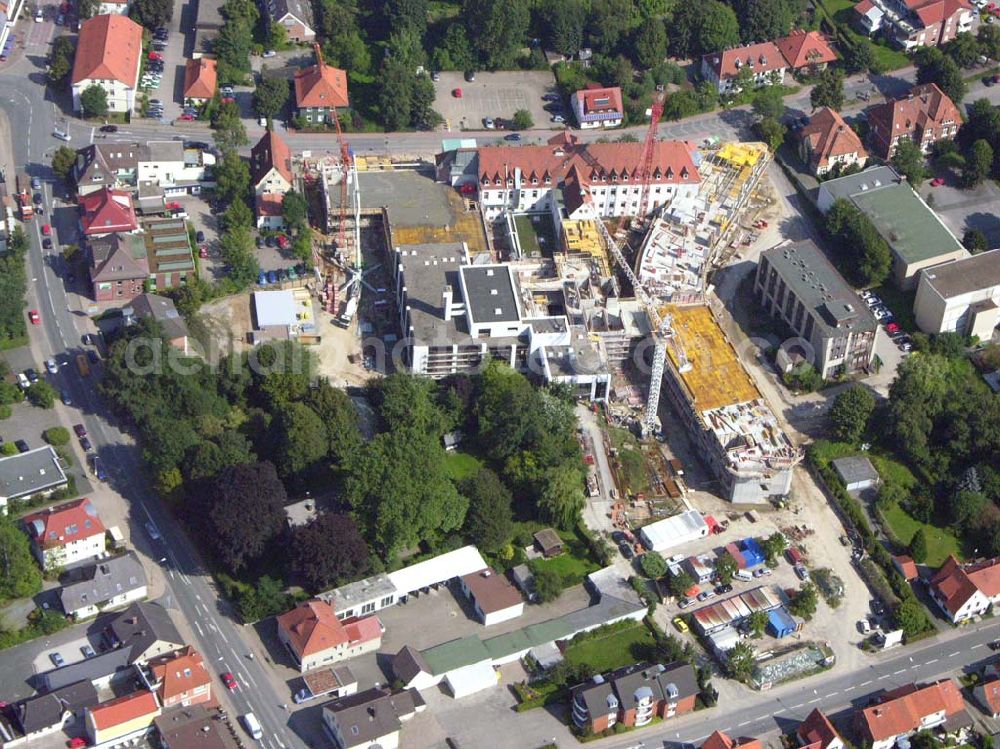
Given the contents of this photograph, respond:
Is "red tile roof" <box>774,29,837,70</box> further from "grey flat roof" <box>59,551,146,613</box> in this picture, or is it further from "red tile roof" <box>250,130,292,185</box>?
"grey flat roof" <box>59,551,146,613</box>

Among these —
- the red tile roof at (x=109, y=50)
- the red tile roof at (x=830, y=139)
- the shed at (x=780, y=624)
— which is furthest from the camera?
the red tile roof at (x=109, y=50)

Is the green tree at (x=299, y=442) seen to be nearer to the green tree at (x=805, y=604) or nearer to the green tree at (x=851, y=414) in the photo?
the green tree at (x=805, y=604)

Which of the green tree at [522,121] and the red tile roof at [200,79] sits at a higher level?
the red tile roof at [200,79]

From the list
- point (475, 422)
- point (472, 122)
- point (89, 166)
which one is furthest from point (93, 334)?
point (472, 122)

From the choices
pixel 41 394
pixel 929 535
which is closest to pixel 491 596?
pixel 929 535

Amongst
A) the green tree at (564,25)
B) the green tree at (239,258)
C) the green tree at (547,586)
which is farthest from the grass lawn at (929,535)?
the green tree at (564,25)

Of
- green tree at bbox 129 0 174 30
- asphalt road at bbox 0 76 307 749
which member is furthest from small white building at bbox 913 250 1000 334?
green tree at bbox 129 0 174 30

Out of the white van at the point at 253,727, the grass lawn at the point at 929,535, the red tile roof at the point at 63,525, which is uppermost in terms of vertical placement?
the red tile roof at the point at 63,525
